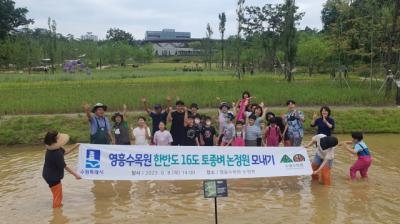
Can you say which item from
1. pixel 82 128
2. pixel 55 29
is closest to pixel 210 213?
pixel 82 128

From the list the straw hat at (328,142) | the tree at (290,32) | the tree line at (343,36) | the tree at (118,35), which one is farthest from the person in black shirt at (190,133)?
the tree at (118,35)

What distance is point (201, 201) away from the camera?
29.0 feet

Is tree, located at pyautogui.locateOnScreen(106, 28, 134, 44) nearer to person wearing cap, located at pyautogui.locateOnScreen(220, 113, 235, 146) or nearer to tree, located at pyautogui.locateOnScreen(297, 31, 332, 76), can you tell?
tree, located at pyautogui.locateOnScreen(297, 31, 332, 76)

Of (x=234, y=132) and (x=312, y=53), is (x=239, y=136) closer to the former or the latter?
(x=234, y=132)

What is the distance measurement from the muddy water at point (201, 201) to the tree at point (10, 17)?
209ft

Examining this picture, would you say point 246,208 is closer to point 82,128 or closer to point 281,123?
point 281,123

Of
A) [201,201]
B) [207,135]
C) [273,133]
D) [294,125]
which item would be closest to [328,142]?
[294,125]

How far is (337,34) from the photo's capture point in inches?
1361

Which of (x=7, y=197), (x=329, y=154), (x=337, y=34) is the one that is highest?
(x=337, y=34)

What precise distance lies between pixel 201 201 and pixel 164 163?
1.03m

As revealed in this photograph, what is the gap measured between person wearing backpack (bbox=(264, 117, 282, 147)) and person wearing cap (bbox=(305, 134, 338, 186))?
1.17m

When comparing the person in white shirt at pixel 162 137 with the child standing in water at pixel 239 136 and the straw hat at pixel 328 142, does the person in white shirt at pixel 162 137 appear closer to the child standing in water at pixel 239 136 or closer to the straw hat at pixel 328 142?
the child standing in water at pixel 239 136

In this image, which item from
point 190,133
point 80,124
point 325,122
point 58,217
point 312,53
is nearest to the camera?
point 58,217

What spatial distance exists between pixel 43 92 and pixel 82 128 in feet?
28.2
